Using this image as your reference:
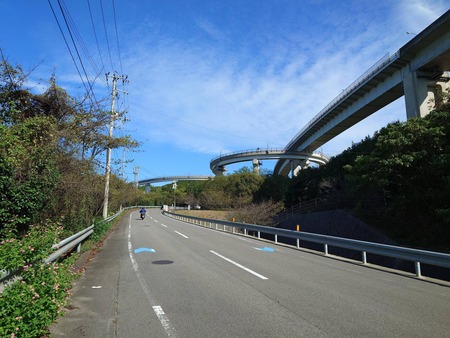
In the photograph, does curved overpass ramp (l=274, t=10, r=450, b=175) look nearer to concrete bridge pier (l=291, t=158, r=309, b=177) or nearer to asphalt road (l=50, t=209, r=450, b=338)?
asphalt road (l=50, t=209, r=450, b=338)

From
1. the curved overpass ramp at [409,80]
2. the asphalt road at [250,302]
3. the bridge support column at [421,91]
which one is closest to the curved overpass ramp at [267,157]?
the curved overpass ramp at [409,80]

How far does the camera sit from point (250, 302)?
6.34 m

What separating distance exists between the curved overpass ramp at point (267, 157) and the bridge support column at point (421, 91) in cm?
4288

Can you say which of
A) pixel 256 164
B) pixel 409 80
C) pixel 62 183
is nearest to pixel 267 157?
pixel 256 164

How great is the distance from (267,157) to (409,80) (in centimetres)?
5231

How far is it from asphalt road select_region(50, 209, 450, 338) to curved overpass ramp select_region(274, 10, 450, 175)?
2158 centimetres

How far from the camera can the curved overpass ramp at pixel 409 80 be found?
2502 cm

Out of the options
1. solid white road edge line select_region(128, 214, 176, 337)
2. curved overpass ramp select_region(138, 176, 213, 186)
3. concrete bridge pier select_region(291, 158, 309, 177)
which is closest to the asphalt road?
solid white road edge line select_region(128, 214, 176, 337)

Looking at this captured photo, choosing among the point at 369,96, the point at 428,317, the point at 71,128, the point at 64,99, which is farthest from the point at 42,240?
the point at 369,96

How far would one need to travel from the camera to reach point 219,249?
566 inches

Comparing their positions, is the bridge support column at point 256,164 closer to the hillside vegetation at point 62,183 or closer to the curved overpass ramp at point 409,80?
the curved overpass ramp at point 409,80

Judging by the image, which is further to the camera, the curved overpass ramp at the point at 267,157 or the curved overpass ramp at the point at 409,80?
the curved overpass ramp at the point at 267,157

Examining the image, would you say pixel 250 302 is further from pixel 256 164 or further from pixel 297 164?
pixel 256 164

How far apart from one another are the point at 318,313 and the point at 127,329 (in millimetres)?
3088
